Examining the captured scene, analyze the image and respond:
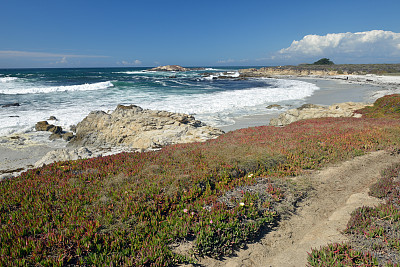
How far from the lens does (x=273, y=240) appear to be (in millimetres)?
5102

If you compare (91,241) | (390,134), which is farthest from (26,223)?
(390,134)

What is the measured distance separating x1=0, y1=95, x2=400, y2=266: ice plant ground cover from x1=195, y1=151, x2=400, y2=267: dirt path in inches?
11.9

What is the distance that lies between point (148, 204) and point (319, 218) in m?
4.21

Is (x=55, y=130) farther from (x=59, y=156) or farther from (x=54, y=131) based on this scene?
(x=59, y=156)

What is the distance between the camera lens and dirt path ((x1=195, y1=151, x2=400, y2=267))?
457 cm

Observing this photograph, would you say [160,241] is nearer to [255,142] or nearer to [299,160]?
[299,160]

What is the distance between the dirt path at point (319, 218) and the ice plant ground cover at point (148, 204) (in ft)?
0.99

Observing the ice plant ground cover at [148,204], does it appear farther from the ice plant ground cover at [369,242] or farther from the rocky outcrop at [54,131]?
the rocky outcrop at [54,131]

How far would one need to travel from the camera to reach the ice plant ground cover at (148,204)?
4.29 meters

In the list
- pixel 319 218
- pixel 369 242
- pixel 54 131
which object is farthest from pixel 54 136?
pixel 369 242

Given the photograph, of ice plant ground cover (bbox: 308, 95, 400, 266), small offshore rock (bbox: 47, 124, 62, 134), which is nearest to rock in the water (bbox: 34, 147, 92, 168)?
small offshore rock (bbox: 47, 124, 62, 134)

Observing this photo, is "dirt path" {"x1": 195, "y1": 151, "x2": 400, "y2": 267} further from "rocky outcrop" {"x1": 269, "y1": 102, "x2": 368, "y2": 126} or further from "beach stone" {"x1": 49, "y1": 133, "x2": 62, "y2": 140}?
"beach stone" {"x1": 49, "y1": 133, "x2": 62, "y2": 140}

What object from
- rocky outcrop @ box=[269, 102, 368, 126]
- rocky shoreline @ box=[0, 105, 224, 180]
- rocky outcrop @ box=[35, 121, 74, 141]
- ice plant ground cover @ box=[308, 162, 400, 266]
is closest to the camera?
ice plant ground cover @ box=[308, 162, 400, 266]

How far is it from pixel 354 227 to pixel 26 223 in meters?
6.81
